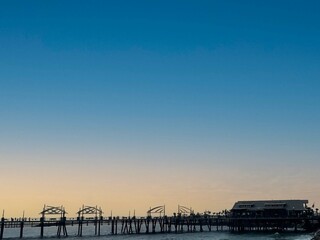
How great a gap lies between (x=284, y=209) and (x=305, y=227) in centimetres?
617

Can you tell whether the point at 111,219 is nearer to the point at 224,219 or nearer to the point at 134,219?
the point at 134,219

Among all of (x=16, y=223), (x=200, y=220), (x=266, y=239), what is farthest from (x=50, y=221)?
(x=266, y=239)

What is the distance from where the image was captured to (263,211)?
108 metres

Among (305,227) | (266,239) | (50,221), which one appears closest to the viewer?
(266,239)

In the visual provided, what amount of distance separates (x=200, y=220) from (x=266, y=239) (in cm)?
3330

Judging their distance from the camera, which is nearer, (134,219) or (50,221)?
(50,221)

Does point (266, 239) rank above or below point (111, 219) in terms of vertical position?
below

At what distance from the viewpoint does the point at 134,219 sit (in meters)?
106

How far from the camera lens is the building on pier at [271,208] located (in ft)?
347

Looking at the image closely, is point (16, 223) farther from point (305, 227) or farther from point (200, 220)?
point (305, 227)

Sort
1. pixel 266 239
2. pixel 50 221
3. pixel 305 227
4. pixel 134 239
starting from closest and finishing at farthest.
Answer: pixel 266 239
pixel 134 239
pixel 50 221
pixel 305 227

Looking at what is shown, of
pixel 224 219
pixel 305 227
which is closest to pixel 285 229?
pixel 305 227

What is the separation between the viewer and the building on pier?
10562 cm

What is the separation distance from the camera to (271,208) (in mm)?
107125
